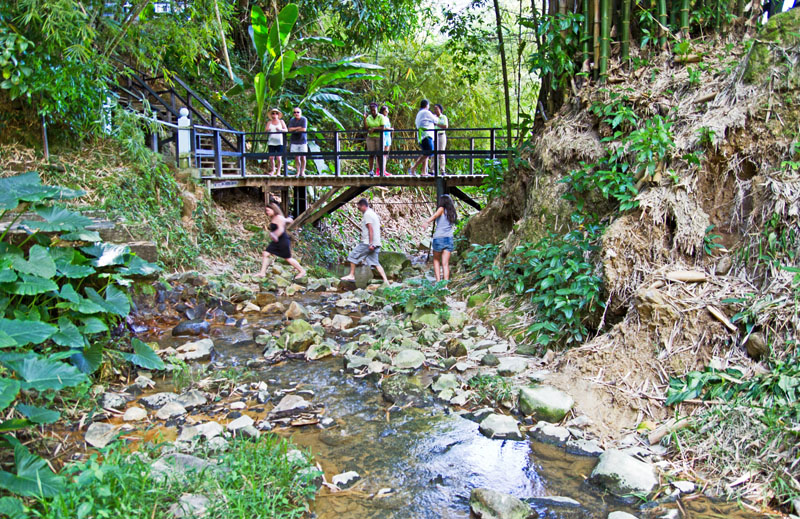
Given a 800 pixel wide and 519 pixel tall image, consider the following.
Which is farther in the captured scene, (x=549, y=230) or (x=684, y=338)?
(x=549, y=230)

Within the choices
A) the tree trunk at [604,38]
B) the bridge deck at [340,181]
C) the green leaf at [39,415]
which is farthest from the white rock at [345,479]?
the bridge deck at [340,181]

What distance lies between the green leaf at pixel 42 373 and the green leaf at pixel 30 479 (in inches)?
12.3

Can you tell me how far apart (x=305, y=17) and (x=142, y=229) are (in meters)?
8.64

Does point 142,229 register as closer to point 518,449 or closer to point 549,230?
point 549,230

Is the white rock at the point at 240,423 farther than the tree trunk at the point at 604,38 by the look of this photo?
No

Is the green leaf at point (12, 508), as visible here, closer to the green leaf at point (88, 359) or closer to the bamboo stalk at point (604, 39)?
the green leaf at point (88, 359)

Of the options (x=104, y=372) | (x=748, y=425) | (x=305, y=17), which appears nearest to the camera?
(x=748, y=425)

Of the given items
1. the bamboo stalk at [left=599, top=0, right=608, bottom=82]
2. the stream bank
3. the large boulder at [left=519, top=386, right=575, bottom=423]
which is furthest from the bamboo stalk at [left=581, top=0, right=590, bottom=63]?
the large boulder at [left=519, top=386, right=575, bottom=423]

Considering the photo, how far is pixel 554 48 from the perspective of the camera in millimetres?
6898

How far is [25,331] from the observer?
10.0 feet

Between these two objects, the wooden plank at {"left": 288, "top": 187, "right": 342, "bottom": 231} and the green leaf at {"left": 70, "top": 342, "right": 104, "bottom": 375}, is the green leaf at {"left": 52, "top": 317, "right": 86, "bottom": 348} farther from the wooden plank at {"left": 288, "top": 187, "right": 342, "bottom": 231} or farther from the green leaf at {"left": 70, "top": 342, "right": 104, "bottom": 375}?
the wooden plank at {"left": 288, "top": 187, "right": 342, "bottom": 231}

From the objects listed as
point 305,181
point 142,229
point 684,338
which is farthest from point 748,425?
point 305,181

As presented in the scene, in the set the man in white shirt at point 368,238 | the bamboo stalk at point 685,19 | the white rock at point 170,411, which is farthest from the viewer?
the man in white shirt at point 368,238

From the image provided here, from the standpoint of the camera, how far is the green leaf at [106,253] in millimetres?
4480
